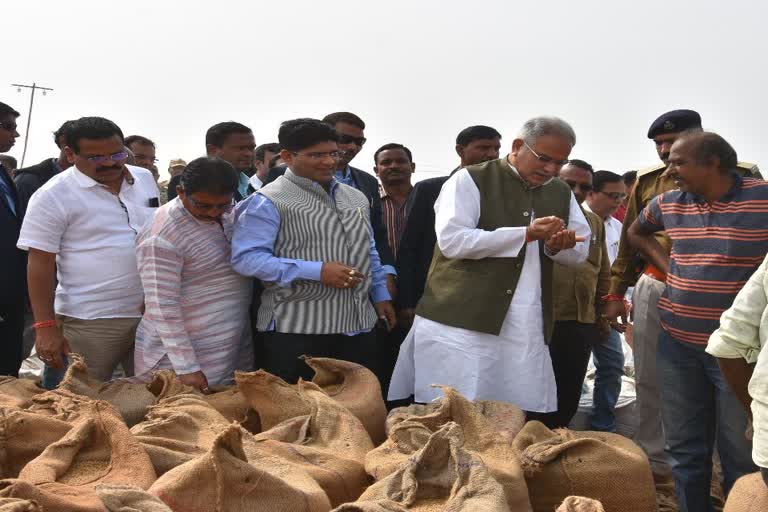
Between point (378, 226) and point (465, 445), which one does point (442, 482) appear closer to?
point (465, 445)

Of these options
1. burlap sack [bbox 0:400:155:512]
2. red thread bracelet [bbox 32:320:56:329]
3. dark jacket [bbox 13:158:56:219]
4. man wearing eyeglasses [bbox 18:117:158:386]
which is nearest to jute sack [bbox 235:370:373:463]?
burlap sack [bbox 0:400:155:512]

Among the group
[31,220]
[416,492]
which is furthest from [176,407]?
[31,220]

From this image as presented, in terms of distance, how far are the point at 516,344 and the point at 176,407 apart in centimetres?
153

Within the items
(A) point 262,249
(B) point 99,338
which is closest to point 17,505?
(A) point 262,249

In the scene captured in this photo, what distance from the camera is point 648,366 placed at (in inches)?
170

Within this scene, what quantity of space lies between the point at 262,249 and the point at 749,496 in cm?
209

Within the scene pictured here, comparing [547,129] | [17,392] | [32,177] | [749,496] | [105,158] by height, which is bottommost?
[17,392]

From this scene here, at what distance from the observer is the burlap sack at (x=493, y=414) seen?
309 centimetres

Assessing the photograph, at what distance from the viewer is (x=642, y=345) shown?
426cm

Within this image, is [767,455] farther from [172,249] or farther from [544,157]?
[172,249]

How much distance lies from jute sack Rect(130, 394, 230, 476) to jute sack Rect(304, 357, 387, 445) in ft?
1.77

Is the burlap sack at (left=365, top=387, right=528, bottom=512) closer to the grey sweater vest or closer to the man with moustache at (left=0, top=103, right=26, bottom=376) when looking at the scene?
the grey sweater vest

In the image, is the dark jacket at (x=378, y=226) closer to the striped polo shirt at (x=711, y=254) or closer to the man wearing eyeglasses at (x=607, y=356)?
the man wearing eyeglasses at (x=607, y=356)

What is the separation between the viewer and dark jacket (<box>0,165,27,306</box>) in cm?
419
